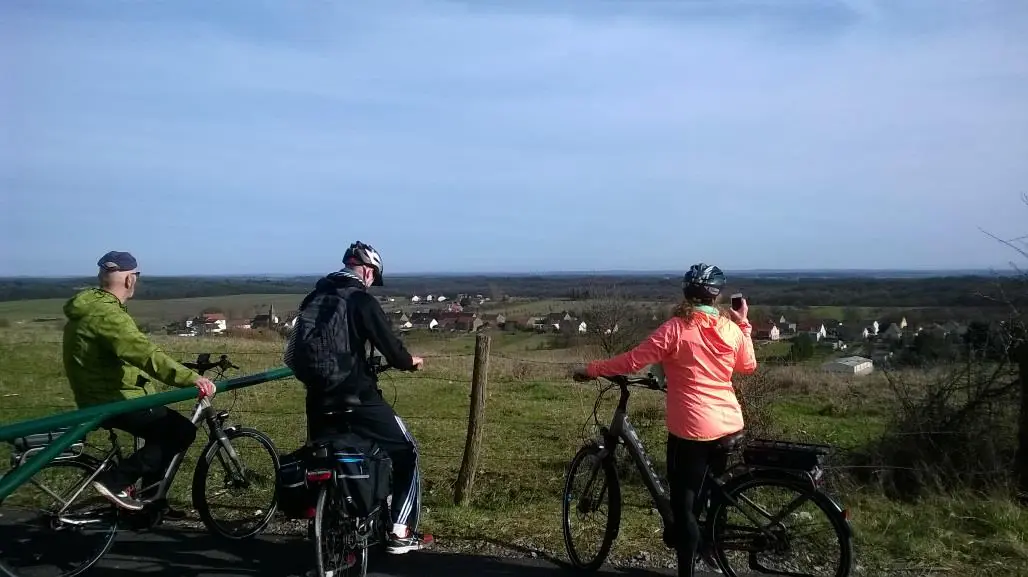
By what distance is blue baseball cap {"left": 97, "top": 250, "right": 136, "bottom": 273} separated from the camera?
491 centimetres

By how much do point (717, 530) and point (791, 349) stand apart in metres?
5.59

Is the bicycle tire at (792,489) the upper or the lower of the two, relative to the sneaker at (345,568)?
upper

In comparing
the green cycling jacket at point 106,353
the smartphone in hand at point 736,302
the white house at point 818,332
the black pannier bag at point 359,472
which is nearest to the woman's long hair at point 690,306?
the smartphone in hand at point 736,302

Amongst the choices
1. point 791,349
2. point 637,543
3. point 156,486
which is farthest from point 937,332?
point 156,486

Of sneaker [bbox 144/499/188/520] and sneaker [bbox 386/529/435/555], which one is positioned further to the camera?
sneaker [bbox 144/499/188/520]

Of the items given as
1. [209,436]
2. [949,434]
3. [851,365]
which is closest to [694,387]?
[209,436]

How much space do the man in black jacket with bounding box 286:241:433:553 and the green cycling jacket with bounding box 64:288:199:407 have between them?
0.95 metres

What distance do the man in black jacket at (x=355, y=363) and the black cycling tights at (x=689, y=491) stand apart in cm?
167

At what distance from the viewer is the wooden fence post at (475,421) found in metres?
6.15

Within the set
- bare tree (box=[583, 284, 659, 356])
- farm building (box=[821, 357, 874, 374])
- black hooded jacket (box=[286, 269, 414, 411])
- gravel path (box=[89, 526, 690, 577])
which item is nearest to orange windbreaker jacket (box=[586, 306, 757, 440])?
gravel path (box=[89, 526, 690, 577])

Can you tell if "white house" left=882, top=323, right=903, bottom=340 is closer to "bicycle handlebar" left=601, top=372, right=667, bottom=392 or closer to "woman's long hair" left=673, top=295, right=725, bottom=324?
"bicycle handlebar" left=601, top=372, right=667, bottom=392

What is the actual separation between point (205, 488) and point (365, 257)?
2.15 meters

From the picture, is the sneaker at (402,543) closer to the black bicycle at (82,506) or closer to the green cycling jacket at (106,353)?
the black bicycle at (82,506)

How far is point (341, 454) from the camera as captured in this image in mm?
4254
